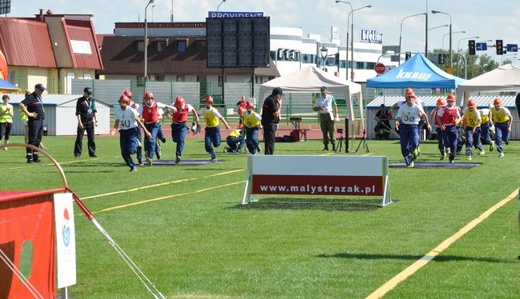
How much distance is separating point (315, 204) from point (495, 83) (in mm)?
24521

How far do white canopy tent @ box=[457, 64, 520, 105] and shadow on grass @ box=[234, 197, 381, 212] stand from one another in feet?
74.3

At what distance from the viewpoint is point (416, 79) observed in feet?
151

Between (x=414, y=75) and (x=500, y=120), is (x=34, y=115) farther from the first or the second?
(x=414, y=75)

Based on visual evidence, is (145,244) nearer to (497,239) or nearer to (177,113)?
(497,239)

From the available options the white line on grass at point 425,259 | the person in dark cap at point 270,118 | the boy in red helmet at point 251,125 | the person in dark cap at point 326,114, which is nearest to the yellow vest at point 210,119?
→ the boy in red helmet at point 251,125

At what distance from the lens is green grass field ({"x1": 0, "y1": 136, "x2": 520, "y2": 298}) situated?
36.3 ft

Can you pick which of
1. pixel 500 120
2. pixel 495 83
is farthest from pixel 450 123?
pixel 495 83

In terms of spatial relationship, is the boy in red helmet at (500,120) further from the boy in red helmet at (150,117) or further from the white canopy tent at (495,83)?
the boy in red helmet at (150,117)

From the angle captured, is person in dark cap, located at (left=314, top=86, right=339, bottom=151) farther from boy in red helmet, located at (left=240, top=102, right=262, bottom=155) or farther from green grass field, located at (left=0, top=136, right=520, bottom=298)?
green grass field, located at (left=0, top=136, right=520, bottom=298)

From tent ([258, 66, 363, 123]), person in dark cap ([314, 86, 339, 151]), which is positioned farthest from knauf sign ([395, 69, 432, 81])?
person in dark cap ([314, 86, 339, 151])

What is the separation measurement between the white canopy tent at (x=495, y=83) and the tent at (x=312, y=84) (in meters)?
4.37

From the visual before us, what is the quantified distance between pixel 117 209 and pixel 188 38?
9218 cm

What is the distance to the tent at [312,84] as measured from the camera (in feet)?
149

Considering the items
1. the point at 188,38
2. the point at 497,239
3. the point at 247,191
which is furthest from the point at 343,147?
the point at 188,38
